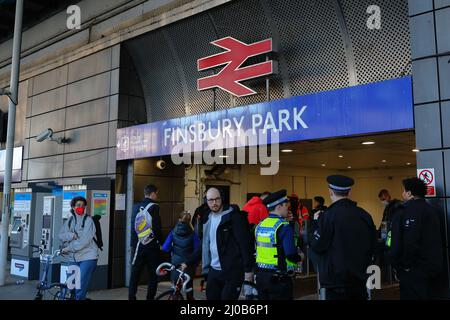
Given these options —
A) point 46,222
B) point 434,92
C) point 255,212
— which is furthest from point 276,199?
point 46,222

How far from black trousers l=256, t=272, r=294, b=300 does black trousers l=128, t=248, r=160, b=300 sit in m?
2.73

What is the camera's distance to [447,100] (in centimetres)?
530

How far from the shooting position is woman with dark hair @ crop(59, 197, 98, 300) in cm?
691

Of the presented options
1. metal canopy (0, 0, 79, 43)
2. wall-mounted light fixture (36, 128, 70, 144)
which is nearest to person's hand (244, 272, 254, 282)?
wall-mounted light fixture (36, 128, 70, 144)

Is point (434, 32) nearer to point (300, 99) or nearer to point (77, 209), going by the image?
point (300, 99)

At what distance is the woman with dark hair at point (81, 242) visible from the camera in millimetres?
6914

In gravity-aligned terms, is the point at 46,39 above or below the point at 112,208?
above

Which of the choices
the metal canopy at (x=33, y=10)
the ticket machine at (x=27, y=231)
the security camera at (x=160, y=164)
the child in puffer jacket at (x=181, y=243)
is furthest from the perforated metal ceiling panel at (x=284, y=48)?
the metal canopy at (x=33, y=10)

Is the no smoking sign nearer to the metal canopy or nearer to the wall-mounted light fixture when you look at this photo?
the wall-mounted light fixture

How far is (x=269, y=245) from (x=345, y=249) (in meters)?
0.92

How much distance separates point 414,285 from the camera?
15.9 ft

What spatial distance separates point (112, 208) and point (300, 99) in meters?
4.93

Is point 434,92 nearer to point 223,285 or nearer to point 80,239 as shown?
point 223,285
